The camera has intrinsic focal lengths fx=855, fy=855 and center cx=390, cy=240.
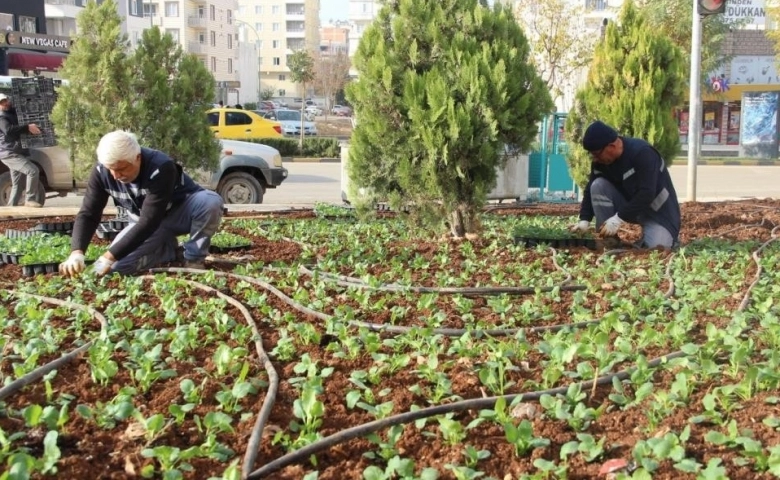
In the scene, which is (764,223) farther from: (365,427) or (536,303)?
(365,427)

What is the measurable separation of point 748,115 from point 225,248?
1190 inches

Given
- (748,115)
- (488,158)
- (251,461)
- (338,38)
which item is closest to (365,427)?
(251,461)

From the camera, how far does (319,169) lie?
82.5 feet

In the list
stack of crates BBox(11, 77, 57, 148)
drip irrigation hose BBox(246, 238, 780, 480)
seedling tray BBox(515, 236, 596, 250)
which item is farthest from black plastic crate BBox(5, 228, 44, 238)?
drip irrigation hose BBox(246, 238, 780, 480)

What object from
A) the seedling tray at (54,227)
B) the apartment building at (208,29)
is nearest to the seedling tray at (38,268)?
the seedling tray at (54,227)

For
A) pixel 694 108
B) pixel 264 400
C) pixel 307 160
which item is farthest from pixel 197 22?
pixel 264 400

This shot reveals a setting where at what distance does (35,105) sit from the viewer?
1352cm

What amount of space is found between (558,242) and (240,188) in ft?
25.5

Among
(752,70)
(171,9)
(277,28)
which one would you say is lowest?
(752,70)

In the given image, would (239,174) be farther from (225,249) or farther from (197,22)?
(197,22)

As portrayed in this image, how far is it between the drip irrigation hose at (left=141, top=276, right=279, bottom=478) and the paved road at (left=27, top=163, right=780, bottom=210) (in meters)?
7.75

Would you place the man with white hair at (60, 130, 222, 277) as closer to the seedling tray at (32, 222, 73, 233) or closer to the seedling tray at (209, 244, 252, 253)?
the seedling tray at (209, 244, 252, 253)

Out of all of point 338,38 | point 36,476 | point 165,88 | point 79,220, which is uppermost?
point 338,38

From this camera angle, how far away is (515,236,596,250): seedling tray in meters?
7.39
